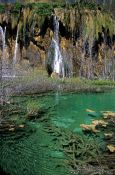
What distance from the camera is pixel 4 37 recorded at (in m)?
43.3

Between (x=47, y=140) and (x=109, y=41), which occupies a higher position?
(x=109, y=41)

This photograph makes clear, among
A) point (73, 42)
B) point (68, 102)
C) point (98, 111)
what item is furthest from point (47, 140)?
point (73, 42)

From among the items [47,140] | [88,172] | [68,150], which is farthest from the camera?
[47,140]

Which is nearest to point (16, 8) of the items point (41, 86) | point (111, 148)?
point (41, 86)

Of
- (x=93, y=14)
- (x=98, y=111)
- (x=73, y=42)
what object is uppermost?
(x=93, y=14)

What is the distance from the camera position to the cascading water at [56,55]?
4097 cm

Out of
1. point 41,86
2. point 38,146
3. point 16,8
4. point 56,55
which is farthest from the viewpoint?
point 16,8

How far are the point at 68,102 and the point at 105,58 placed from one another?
2351 cm

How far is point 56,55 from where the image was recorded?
4200 centimetres

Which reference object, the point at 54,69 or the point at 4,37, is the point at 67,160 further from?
the point at 4,37

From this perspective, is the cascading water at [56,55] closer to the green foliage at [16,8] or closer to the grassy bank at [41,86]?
the green foliage at [16,8]

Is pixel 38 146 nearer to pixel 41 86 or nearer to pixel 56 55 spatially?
pixel 41 86

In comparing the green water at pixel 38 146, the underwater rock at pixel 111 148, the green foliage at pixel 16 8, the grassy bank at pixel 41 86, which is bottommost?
the green water at pixel 38 146

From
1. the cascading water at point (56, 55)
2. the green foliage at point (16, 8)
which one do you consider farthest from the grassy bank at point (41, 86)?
the green foliage at point (16, 8)
